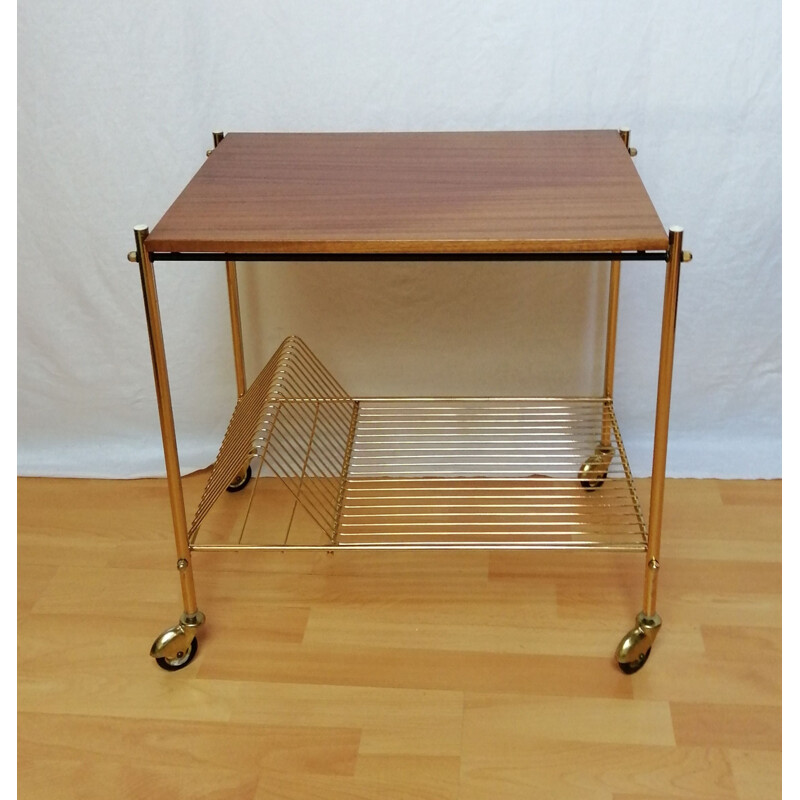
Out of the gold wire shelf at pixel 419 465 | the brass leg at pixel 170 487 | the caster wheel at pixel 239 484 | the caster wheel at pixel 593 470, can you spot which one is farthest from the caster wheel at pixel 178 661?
the caster wheel at pixel 593 470

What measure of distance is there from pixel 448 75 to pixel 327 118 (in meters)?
0.24

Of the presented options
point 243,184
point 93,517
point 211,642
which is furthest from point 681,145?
point 93,517

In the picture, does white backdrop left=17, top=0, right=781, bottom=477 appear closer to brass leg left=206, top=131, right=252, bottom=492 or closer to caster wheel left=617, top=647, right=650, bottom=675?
brass leg left=206, top=131, right=252, bottom=492

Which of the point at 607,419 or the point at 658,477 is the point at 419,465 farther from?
Result: the point at 658,477

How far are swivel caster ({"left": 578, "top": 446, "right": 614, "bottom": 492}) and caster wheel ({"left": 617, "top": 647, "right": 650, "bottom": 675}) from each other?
0.45 m

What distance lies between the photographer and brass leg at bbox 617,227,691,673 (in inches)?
55.5

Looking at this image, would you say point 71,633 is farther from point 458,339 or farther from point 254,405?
point 458,339

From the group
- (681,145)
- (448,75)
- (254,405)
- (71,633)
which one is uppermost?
(448,75)

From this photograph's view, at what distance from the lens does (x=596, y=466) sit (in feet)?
6.75

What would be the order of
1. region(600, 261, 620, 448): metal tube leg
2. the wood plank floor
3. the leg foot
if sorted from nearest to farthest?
the wood plank floor
the leg foot
region(600, 261, 620, 448): metal tube leg

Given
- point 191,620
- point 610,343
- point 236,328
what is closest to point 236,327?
point 236,328

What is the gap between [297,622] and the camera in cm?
180

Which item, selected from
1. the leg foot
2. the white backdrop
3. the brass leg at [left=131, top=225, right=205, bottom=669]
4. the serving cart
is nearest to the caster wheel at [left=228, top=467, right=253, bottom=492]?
the serving cart

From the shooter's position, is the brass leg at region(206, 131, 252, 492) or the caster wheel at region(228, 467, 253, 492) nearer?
the brass leg at region(206, 131, 252, 492)
